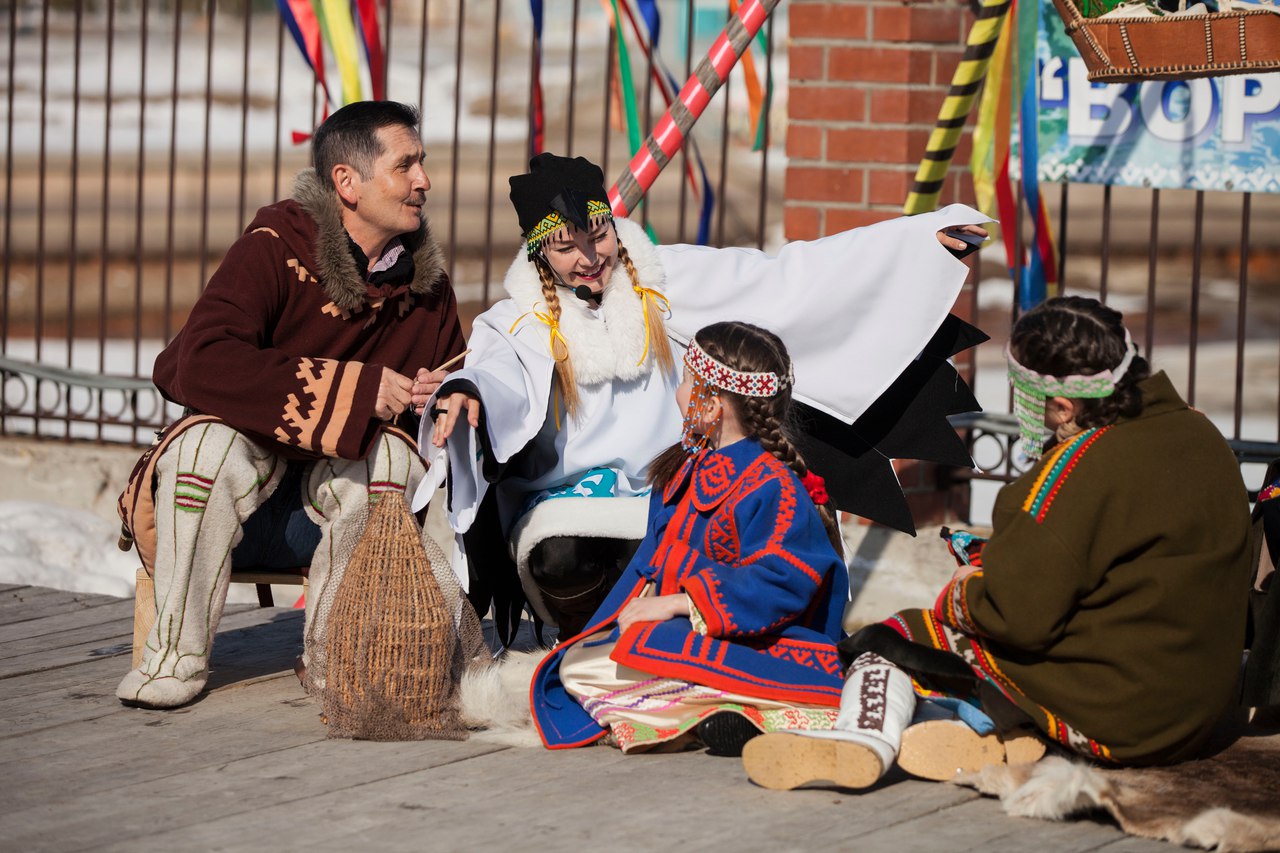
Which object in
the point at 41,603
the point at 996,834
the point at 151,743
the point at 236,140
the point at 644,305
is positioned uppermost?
the point at 236,140

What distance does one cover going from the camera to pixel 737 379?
3502mm

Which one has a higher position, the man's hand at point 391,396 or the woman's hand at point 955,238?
the woman's hand at point 955,238

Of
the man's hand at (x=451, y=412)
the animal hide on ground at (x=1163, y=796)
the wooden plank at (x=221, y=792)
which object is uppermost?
the man's hand at (x=451, y=412)

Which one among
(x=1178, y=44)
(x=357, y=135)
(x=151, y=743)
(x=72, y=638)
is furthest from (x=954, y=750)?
(x=72, y=638)

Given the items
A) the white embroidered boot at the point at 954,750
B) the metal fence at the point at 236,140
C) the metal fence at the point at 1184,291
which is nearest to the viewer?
the white embroidered boot at the point at 954,750

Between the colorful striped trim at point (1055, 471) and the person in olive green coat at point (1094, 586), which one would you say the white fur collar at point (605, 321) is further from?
the colorful striped trim at point (1055, 471)

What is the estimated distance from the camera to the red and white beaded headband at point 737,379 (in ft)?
11.5

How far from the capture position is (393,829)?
3004mm

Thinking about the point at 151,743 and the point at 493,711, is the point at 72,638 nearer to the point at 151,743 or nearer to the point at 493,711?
the point at 151,743

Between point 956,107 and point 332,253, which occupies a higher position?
point 956,107

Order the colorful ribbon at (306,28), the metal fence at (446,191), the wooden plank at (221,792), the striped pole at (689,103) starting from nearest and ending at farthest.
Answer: the wooden plank at (221,792) → the striped pole at (689,103) → the colorful ribbon at (306,28) → the metal fence at (446,191)

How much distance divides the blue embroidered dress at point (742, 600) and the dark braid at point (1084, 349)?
1.90 feet

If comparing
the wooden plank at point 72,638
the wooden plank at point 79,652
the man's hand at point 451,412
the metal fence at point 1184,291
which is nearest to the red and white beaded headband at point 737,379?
the man's hand at point 451,412

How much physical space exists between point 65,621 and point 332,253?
5.08ft
